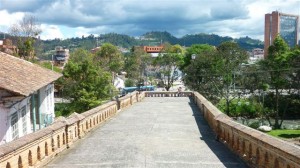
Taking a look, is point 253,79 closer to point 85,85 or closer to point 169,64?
point 169,64

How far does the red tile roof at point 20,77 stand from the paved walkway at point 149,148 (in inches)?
139

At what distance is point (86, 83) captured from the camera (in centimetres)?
3975

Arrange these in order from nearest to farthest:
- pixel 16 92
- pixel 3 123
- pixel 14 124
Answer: pixel 16 92 → pixel 3 123 → pixel 14 124

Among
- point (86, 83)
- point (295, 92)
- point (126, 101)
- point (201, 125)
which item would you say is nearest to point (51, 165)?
point (201, 125)

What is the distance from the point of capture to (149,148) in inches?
411

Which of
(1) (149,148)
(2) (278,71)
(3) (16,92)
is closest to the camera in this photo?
(1) (149,148)

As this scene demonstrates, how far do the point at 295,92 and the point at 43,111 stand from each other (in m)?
35.7

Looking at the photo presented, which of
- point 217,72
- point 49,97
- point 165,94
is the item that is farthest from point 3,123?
point 217,72

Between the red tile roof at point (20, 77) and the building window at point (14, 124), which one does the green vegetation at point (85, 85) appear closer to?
the red tile roof at point (20, 77)

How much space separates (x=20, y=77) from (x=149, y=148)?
28.9 feet

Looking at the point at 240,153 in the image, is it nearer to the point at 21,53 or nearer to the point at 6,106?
the point at 6,106

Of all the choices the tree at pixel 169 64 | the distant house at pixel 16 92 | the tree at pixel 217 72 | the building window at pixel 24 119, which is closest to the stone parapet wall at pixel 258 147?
the distant house at pixel 16 92

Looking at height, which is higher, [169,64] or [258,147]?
[169,64]

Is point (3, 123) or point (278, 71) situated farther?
point (278, 71)
